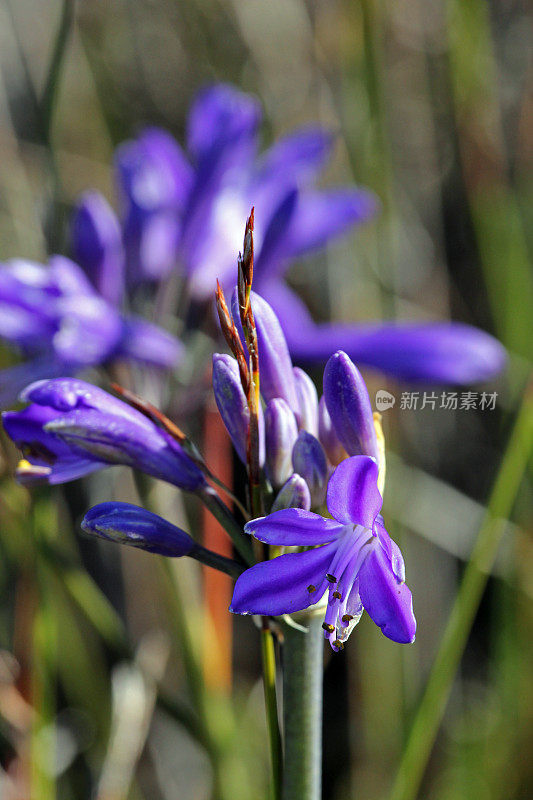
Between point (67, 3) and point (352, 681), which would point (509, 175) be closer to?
point (352, 681)

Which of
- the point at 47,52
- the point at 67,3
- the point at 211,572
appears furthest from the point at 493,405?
the point at 47,52

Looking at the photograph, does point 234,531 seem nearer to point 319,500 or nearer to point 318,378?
point 319,500

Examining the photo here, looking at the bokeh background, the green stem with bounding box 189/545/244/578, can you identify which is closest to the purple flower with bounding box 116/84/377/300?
the bokeh background

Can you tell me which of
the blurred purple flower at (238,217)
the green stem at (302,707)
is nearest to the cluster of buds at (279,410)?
the green stem at (302,707)

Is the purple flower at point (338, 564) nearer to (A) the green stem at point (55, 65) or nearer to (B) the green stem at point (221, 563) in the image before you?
(B) the green stem at point (221, 563)
